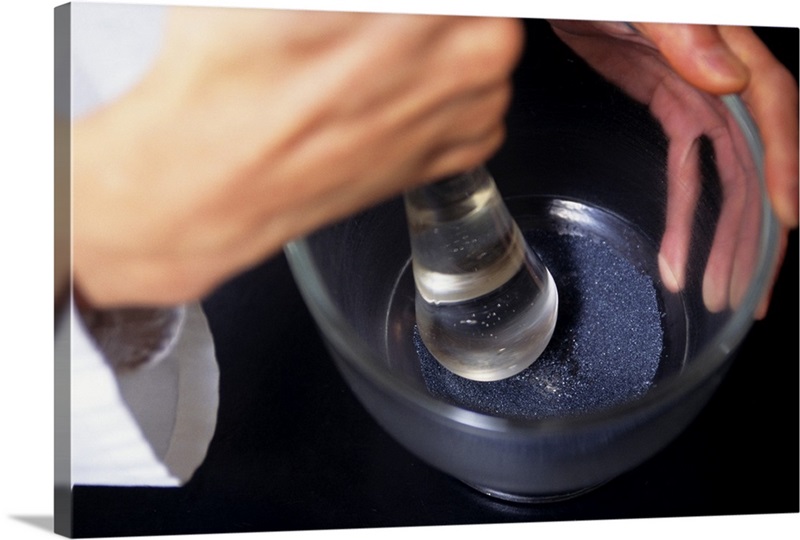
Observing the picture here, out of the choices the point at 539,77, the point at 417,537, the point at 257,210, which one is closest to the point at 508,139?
the point at 539,77

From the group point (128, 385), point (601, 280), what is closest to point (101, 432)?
point (128, 385)

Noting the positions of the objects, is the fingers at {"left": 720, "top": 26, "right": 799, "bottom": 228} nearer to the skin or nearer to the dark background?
the dark background

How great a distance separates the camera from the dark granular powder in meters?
0.59

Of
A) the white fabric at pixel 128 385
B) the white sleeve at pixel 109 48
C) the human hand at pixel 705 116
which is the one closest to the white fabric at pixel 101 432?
the white fabric at pixel 128 385

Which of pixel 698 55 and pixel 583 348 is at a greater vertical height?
pixel 698 55

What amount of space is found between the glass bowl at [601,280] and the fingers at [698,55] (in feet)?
0.06

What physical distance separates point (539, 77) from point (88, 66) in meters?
0.27

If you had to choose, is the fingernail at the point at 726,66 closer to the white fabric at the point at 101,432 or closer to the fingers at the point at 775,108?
the fingers at the point at 775,108

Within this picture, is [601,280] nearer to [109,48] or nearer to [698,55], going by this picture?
[698,55]

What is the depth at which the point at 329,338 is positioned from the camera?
1.76ft

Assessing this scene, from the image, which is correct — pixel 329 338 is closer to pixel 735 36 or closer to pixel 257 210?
pixel 257 210

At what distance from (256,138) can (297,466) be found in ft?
0.70

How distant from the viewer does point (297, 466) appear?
65cm

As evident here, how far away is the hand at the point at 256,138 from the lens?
571mm
